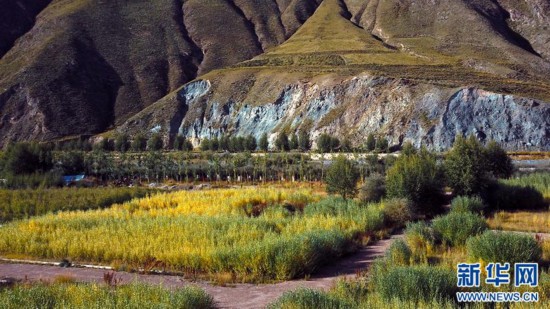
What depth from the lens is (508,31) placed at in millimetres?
142875

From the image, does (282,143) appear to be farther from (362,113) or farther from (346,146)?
(362,113)

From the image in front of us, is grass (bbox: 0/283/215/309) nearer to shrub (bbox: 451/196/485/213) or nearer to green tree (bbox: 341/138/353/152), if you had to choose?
shrub (bbox: 451/196/485/213)

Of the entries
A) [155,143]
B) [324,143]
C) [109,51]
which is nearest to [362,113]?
[324,143]

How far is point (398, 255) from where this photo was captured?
14.6m

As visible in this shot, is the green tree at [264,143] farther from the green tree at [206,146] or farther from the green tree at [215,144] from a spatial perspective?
the green tree at [206,146]

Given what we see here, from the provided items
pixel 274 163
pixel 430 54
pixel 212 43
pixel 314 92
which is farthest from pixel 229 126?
pixel 212 43

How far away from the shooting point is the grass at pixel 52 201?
3195 centimetres

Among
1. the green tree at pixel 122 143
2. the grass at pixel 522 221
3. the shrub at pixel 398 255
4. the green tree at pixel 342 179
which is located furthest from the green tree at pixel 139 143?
the shrub at pixel 398 255

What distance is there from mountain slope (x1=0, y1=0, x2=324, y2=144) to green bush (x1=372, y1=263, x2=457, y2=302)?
377ft

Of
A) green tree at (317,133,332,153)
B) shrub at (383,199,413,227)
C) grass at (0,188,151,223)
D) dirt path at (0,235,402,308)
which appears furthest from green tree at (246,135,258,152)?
dirt path at (0,235,402,308)

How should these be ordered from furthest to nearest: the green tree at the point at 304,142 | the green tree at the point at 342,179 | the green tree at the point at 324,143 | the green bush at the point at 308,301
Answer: the green tree at the point at 304,142 < the green tree at the point at 324,143 < the green tree at the point at 342,179 < the green bush at the point at 308,301

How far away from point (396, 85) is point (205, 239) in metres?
78.0

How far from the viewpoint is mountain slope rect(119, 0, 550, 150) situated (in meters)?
80.9

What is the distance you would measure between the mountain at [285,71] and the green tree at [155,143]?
28.1 feet
